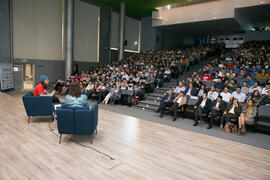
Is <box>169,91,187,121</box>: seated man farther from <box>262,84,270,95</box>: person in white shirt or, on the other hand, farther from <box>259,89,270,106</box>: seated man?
<box>262,84,270,95</box>: person in white shirt

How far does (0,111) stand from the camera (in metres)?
5.72

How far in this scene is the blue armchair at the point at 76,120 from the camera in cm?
339

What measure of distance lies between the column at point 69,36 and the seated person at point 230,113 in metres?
10.3

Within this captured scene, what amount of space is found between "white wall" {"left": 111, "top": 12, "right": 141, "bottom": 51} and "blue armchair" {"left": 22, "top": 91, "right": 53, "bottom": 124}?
12.3 meters

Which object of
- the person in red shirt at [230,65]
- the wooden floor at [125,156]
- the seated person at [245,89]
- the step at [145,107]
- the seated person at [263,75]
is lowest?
the wooden floor at [125,156]

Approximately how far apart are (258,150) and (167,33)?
1634 centimetres

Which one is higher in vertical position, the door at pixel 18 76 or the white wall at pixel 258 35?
the white wall at pixel 258 35

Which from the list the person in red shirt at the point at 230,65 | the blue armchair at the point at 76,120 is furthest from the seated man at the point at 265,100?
the blue armchair at the point at 76,120

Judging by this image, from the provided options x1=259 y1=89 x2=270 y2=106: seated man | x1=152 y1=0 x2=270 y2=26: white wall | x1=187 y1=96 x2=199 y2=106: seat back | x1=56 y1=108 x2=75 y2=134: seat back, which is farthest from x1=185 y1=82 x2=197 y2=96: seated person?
x1=152 y1=0 x2=270 y2=26: white wall

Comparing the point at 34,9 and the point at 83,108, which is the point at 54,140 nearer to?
the point at 83,108

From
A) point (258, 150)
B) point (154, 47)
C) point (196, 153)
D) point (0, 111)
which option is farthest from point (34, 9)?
point (258, 150)

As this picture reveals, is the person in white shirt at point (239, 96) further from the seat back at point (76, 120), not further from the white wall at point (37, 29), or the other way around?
the white wall at point (37, 29)

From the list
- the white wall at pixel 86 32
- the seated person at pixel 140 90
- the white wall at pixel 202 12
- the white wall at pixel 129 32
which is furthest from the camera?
the white wall at pixel 129 32

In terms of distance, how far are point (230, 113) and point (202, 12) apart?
1002cm
